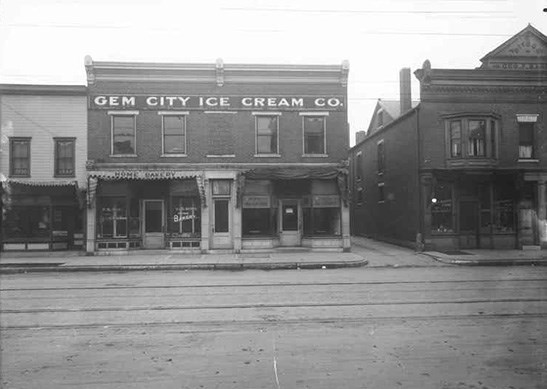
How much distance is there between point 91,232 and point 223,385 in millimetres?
17387

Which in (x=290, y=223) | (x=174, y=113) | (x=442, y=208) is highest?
(x=174, y=113)

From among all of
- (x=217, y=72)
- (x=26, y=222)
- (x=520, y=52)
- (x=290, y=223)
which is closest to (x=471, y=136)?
(x=520, y=52)

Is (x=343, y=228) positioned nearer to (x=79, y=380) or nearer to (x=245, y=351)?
(x=245, y=351)

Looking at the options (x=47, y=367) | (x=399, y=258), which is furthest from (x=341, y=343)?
(x=399, y=258)

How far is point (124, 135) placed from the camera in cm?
2108

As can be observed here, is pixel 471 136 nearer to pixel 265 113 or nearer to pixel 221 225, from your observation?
pixel 265 113

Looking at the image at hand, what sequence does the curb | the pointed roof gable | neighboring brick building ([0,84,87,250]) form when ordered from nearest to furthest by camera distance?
the curb, neighboring brick building ([0,84,87,250]), the pointed roof gable

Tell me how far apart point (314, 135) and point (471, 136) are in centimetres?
755

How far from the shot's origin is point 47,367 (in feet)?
19.0

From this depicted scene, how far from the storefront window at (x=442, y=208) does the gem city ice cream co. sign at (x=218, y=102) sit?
6290 mm

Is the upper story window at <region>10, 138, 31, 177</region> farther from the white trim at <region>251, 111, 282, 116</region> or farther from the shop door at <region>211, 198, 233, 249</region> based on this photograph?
the white trim at <region>251, 111, 282, 116</region>

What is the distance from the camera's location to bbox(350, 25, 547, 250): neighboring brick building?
21766 millimetres

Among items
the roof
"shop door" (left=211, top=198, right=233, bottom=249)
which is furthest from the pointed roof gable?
"shop door" (left=211, top=198, right=233, bottom=249)

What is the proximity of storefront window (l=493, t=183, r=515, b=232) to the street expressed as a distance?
10516 millimetres
